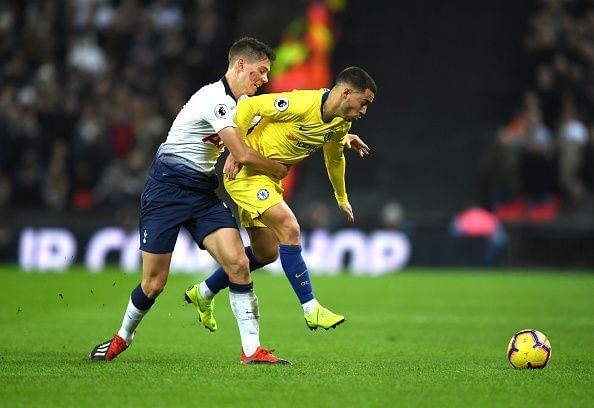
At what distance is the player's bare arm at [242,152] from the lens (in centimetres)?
816

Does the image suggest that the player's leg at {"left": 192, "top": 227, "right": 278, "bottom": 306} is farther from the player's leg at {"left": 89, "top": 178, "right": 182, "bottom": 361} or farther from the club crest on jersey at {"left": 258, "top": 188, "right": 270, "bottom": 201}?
the player's leg at {"left": 89, "top": 178, "right": 182, "bottom": 361}

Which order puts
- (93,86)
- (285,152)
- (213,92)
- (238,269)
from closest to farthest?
(238,269) < (213,92) < (285,152) < (93,86)

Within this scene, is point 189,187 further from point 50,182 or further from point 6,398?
point 50,182

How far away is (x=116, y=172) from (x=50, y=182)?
1211 millimetres

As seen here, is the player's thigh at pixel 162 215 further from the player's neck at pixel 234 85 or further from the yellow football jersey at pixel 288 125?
the player's neck at pixel 234 85

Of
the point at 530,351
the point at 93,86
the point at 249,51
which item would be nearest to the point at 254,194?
the point at 249,51

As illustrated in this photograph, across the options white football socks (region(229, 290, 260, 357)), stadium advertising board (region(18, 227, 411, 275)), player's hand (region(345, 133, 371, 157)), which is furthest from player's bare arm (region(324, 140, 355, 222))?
stadium advertising board (region(18, 227, 411, 275))

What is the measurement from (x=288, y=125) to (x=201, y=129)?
2.45 ft

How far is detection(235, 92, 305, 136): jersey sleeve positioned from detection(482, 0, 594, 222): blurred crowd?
12.3 meters

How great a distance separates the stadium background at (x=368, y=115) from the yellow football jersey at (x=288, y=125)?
10735 mm

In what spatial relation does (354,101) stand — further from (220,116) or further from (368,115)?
(368,115)

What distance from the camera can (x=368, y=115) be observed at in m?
22.3

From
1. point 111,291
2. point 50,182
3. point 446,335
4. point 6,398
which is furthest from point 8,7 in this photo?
point 6,398

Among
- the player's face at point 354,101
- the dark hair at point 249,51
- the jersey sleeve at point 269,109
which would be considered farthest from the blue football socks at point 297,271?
the dark hair at point 249,51
